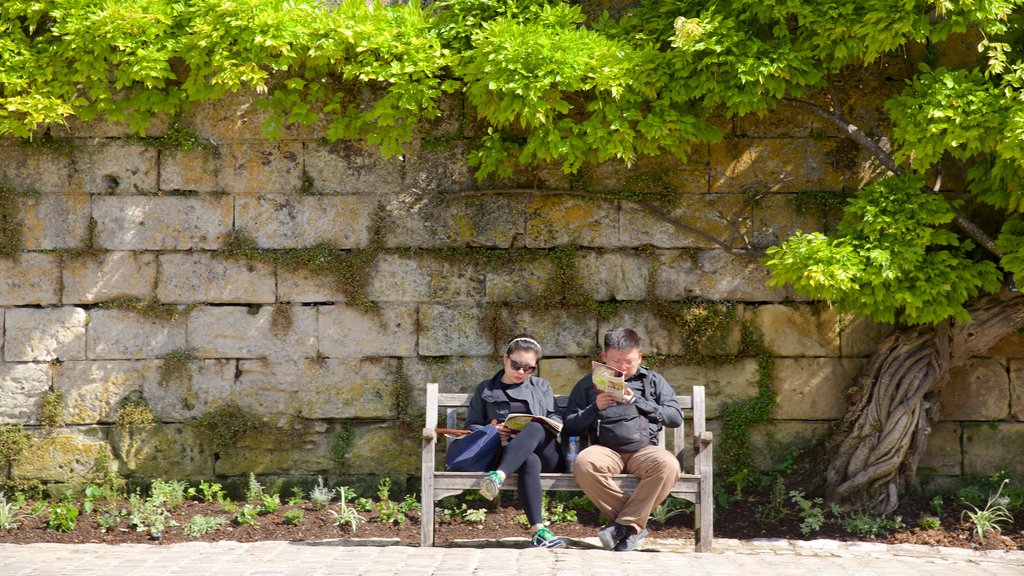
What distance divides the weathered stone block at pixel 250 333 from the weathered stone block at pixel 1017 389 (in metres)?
4.23

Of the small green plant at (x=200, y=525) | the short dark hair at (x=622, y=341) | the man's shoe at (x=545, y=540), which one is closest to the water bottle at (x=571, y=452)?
the man's shoe at (x=545, y=540)

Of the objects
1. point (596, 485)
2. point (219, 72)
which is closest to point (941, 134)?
point (596, 485)

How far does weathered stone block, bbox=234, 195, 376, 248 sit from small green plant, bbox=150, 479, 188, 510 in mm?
1528

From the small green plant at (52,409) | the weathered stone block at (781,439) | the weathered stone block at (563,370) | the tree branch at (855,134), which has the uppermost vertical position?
the tree branch at (855,134)

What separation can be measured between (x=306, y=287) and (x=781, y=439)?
3040 millimetres

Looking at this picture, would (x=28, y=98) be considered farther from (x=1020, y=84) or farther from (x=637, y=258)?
(x=1020, y=84)

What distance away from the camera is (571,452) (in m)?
5.61

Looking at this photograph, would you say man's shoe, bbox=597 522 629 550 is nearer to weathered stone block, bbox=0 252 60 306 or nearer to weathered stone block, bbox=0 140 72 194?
weathered stone block, bbox=0 252 60 306

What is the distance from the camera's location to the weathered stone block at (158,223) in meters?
6.45

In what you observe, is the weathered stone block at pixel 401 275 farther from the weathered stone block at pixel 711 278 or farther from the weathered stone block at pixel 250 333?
the weathered stone block at pixel 711 278

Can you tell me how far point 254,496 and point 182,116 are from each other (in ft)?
7.72

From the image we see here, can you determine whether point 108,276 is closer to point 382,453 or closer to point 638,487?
point 382,453

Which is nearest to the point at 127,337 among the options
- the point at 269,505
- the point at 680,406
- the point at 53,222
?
the point at 53,222

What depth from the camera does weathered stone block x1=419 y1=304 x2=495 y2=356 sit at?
6.45 metres
